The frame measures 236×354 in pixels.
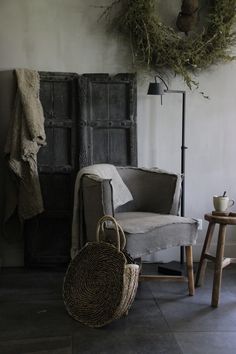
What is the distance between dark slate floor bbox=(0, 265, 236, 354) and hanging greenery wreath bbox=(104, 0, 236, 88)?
169 centimetres

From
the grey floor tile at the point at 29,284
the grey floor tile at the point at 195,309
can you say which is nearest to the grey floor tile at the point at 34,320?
the grey floor tile at the point at 29,284

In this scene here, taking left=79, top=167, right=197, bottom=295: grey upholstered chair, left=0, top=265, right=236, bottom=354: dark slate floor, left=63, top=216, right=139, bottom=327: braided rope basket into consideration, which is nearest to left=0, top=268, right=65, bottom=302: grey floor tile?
left=0, top=265, right=236, bottom=354: dark slate floor

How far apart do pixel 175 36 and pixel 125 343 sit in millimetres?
2284

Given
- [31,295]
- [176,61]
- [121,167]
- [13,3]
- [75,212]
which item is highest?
[13,3]

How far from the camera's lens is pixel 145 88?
141 inches

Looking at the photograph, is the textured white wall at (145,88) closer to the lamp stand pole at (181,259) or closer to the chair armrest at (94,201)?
the lamp stand pole at (181,259)

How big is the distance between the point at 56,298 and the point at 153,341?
0.82 m

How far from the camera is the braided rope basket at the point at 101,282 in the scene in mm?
2373

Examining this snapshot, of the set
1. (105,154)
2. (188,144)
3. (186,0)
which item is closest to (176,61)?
(186,0)

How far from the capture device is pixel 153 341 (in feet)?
7.34

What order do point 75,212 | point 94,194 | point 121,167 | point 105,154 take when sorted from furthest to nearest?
point 105,154, point 121,167, point 75,212, point 94,194

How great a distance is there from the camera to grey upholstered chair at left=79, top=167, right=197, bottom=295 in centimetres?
262

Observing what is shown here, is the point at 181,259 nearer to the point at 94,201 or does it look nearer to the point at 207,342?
the point at 94,201

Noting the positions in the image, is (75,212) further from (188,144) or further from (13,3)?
(13,3)
